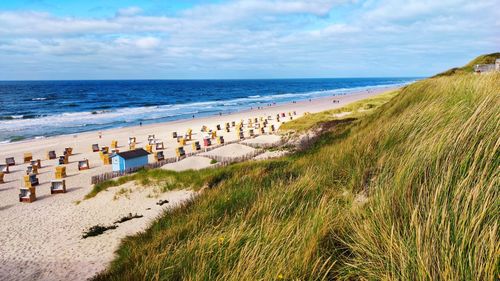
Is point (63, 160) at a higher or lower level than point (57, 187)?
higher

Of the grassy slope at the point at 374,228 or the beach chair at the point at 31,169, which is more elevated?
the grassy slope at the point at 374,228

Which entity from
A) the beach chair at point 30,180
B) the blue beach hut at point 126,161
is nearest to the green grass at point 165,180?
the blue beach hut at point 126,161

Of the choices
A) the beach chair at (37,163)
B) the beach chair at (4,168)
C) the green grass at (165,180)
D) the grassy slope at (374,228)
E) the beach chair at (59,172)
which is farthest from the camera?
the beach chair at (37,163)

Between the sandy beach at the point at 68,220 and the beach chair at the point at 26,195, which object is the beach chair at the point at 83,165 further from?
the beach chair at the point at 26,195

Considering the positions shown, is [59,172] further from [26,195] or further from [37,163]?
[37,163]

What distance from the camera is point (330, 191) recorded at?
4.65 meters

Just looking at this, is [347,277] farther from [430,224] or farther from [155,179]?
[155,179]

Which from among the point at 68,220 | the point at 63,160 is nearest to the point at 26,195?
the point at 68,220

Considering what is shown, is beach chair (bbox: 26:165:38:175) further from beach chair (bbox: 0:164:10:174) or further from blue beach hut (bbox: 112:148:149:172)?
blue beach hut (bbox: 112:148:149:172)

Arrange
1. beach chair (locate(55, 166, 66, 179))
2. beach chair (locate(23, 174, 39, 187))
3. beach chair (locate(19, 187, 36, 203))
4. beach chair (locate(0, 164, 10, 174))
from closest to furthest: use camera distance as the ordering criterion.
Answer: beach chair (locate(19, 187, 36, 203)) → beach chair (locate(23, 174, 39, 187)) → beach chair (locate(55, 166, 66, 179)) → beach chair (locate(0, 164, 10, 174))

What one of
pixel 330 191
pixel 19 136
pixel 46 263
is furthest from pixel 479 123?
pixel 19 136

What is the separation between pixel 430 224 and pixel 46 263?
933 cm

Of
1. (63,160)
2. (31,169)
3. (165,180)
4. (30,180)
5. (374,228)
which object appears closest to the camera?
(374,228)

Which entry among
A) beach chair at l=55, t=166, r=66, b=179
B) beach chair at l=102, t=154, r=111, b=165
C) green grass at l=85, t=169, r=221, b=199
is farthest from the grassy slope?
beach chair at l=102, t=154, r=111, b=165
